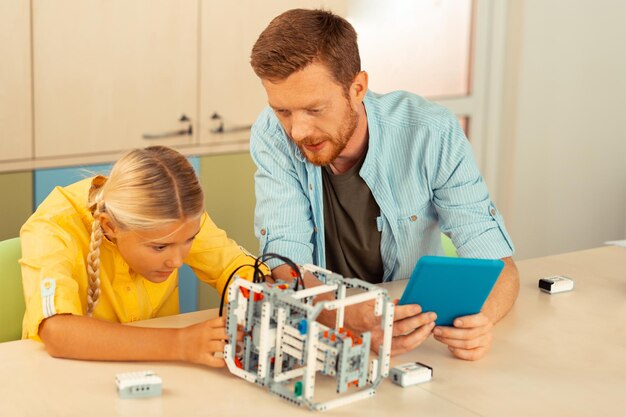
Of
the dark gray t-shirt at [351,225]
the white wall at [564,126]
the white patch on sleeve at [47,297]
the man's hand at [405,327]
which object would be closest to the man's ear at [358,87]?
the dark gray t-shirt at [351,225]

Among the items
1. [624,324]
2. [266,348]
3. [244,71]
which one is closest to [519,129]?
[244,71]

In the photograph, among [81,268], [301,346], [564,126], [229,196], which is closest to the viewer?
[301,346]

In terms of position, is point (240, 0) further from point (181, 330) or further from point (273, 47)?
point (181, 330)

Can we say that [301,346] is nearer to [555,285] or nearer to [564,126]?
[555,285]

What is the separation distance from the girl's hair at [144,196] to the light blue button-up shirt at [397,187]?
0.33m

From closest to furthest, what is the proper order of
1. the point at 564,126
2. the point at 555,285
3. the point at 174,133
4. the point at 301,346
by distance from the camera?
1. the point at 301,346
2. the point at 555,285
3. the point at 174,133
4. the point at 564,126

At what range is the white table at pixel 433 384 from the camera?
140 centimetres

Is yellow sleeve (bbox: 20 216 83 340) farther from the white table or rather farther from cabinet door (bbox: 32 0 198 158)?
cabinet door (bbox: 32 0 198 158)

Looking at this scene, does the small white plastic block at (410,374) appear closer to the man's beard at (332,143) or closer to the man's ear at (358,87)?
the man's beard at (332,143)

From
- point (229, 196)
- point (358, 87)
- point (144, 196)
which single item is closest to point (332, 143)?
point (358, 87)

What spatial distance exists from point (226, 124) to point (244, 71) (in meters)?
0.20

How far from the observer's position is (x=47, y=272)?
162cm

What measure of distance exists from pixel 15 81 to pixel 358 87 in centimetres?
122

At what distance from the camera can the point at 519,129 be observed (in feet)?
13.1
